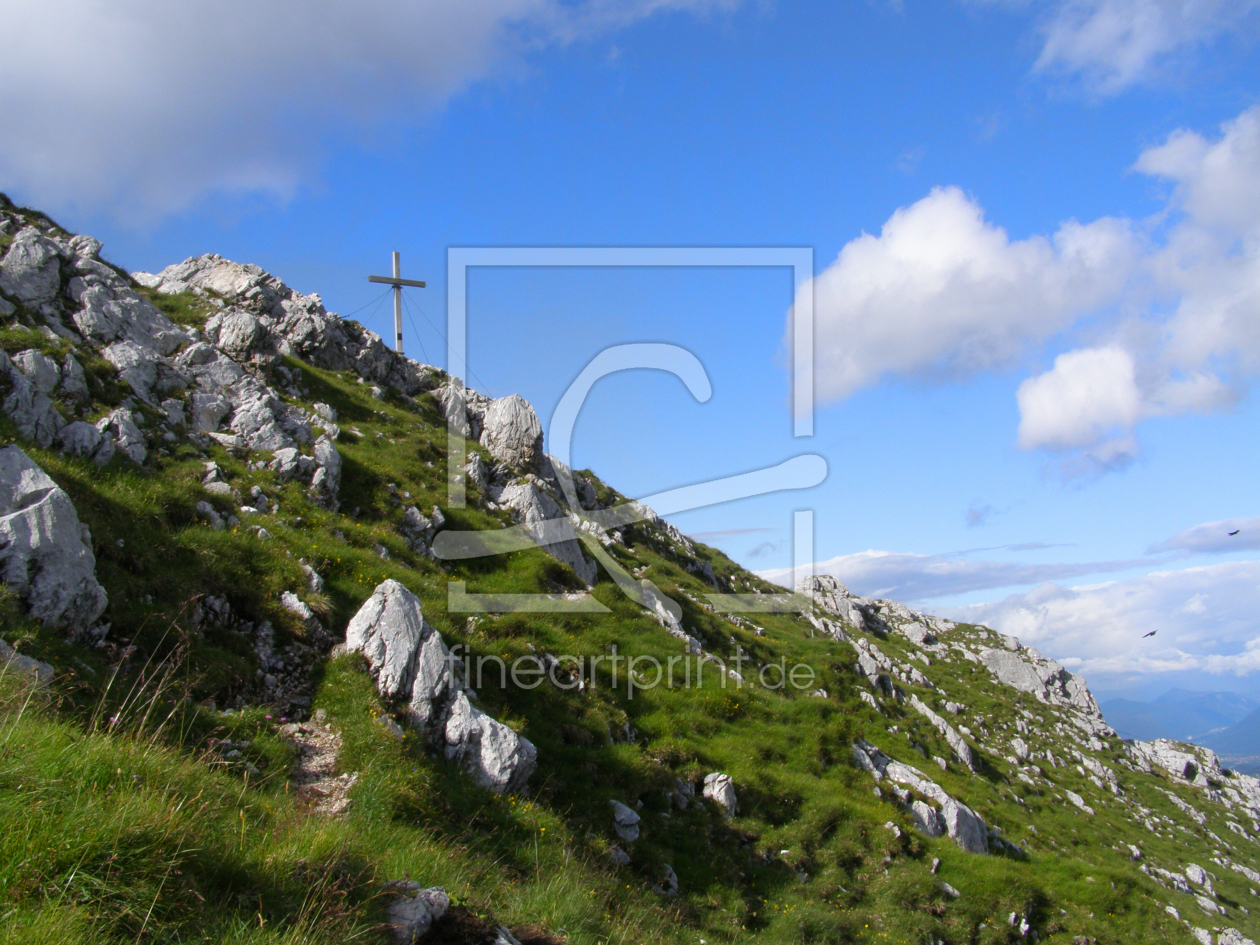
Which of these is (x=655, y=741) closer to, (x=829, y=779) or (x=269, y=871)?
(x=829, y=779)

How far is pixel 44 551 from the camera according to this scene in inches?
407

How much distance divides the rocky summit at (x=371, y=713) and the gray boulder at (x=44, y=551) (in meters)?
0.05

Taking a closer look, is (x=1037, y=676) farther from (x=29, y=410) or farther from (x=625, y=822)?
(x=29, y=410)

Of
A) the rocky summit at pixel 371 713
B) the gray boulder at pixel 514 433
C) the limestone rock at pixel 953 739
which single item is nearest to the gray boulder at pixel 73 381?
the rocky summit at pixel 371 713

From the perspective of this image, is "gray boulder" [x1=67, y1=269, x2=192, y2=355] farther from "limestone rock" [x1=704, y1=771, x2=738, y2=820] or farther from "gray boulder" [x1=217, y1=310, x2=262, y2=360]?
"limestone rock" [x1=704, y1=771, x2=738, y2=820]

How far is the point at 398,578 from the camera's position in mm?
18578

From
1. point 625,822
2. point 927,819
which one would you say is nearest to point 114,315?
point 625,822

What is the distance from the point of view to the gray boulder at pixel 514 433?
39281 mm

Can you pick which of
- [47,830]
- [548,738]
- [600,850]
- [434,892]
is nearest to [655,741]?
[548,738]

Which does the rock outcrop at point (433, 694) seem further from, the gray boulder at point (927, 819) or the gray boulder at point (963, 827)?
the gray boulder at point (963, 827)

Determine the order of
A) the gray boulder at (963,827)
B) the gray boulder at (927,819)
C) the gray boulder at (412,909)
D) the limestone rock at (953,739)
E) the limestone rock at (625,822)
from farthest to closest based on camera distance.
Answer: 1. the limestone rock at (953,739)
2. the gray boulder at (963,827)
3. the gray boulder at (927,819)
4. the limestone rock at (625,822)
5. the gray boulder at (412,909)

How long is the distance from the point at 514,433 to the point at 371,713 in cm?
2876

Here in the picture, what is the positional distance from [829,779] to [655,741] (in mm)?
5953

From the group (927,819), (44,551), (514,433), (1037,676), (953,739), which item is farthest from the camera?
(1037,676)
